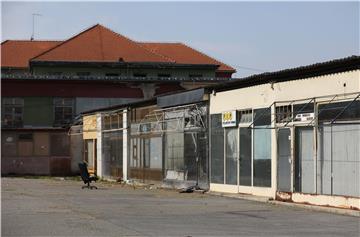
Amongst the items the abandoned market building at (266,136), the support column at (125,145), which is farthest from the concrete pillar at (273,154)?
the support column at (125,145)

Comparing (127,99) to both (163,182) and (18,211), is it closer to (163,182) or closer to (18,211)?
(163,182)

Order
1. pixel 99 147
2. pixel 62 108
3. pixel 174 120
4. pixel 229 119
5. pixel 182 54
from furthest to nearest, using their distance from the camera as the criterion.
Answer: pixel 182 54
pixel 62 108
pixel 99 147
pixel 174 120
pixel 229 119

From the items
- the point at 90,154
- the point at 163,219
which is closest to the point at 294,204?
the point at 163,219

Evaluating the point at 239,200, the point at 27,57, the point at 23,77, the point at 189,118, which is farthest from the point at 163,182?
the point at 27,57

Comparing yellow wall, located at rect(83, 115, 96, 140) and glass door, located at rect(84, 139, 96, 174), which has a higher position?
yellow wall, located at rect(83, 115, 96, 140)

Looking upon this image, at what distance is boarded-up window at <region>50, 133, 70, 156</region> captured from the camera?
177 ft

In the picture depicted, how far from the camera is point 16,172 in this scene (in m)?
53.4

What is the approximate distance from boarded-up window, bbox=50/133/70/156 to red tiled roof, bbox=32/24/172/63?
51.2 ft

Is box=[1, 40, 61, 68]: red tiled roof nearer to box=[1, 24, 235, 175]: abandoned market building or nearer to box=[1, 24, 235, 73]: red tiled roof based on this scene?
box=[1, 24, 235, 73]: red tiled roof

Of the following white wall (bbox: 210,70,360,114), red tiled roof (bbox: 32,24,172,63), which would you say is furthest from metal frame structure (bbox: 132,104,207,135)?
red tiled roof (bbox: 32,24,172,63)

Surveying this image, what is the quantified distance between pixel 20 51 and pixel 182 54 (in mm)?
18589

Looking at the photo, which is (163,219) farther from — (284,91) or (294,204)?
(284,91)

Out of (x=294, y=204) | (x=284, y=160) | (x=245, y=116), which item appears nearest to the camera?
(x=294, y=204)

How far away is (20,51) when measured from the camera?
3091 inches
